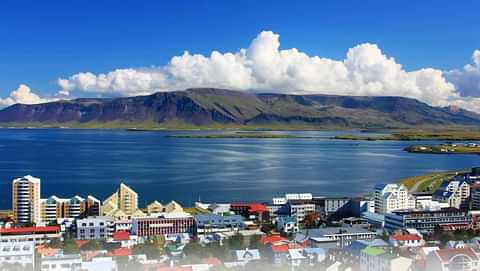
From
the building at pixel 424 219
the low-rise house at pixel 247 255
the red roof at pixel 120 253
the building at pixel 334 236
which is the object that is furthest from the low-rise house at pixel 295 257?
the building at pixel 424 219

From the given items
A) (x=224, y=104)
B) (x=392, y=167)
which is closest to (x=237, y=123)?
(x=224, y=104)

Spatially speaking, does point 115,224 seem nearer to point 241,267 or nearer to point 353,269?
point 241,267

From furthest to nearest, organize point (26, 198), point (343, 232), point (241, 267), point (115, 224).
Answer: point (26, 198), point (115, 224), point (343, 232), point (241, 267)

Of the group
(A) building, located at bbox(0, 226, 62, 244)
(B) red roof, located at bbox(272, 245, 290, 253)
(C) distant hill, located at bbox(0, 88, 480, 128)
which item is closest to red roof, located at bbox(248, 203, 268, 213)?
(A) building, located at bbox(0, 226, 62, 244)

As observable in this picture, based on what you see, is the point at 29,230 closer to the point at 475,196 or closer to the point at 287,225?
the point at 287,225

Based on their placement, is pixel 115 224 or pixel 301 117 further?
pixel 301 117

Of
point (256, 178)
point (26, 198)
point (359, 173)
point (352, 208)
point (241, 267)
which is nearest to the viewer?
point (241, 267)

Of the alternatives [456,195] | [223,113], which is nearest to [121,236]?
[456,195]
